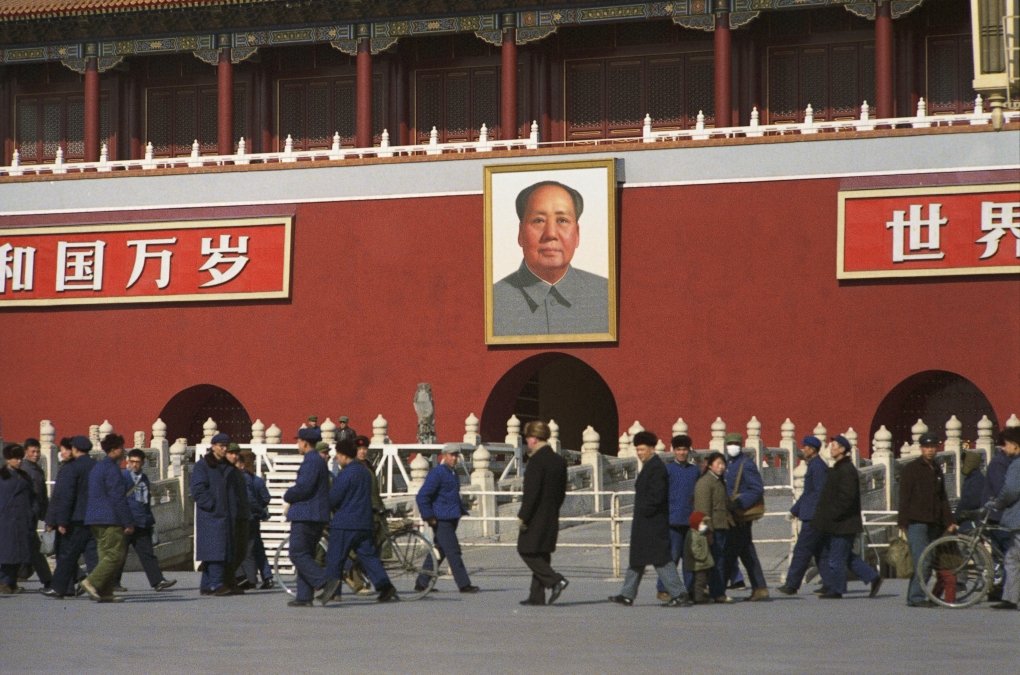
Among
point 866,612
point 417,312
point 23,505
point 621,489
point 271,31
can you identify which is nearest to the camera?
point 866,612

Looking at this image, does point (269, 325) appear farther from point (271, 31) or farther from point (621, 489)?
point (621, 489)

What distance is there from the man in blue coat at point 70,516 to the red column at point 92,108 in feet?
54.2

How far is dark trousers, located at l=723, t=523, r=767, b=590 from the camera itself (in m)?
13.2

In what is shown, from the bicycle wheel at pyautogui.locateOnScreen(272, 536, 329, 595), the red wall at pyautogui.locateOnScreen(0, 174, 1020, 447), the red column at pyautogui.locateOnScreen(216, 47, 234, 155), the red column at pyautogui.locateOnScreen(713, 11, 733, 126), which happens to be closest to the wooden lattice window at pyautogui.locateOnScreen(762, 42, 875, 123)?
the red column at pyautogui.locateOnScreen(713, 11, 733, 126)

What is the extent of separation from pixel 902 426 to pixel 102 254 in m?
11.2

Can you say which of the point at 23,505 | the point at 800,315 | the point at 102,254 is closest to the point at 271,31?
the point at 102,254

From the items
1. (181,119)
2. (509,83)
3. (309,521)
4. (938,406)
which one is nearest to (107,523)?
(309,521)

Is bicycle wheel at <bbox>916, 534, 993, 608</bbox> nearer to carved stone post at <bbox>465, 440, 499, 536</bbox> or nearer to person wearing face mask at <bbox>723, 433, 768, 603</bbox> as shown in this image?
person wearing face mask at <bbox>723, 433, 768, 603</bbox>

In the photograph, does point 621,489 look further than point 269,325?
No

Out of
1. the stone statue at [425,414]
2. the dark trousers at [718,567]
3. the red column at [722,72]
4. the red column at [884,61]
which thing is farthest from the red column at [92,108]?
the dark trousers at [718,567]

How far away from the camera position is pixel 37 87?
3098cm

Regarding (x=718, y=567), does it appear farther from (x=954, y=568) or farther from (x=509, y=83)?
(x=509, y=83)

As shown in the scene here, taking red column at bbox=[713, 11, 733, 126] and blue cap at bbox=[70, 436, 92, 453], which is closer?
blue cap at bbox=[70, 436, 92, 453]

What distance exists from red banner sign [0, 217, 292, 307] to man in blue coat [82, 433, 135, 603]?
13.0 metres
